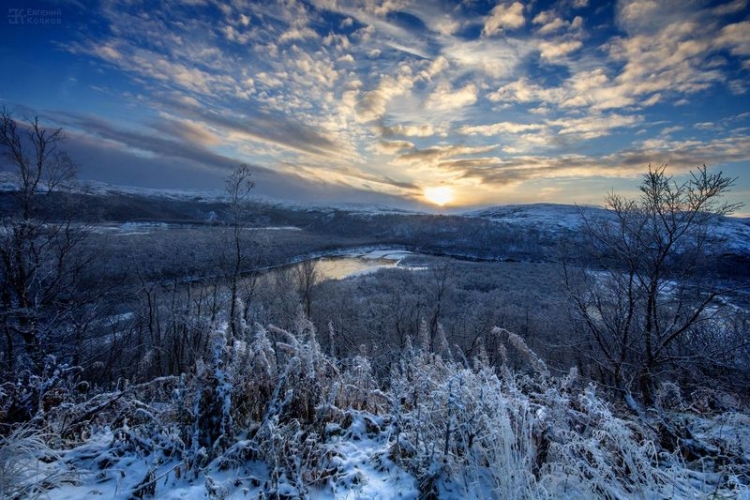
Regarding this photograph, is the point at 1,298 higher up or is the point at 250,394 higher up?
the point at 250,394

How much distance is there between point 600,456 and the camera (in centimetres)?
256

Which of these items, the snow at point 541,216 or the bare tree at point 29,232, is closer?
the bare tree at point 29,232

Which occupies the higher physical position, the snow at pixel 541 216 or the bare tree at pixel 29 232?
the snow at pixel 541 216

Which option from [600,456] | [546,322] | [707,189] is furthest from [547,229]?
[600,456]

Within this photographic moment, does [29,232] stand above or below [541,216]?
below

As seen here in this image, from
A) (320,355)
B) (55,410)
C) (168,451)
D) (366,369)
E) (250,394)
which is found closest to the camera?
(168,451)

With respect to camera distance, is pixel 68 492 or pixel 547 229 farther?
pixel 547 229

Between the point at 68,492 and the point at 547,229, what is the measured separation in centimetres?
11998

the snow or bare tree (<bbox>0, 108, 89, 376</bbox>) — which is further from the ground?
the snow

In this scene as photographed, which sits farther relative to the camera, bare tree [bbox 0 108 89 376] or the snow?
the snow

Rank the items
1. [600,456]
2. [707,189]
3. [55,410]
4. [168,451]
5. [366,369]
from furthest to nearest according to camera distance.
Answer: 1. [707,189]
2. [366,369]
3. [55,410]
4. [168,451]
5. [600,456]

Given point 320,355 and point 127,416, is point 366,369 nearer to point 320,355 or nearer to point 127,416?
point 320,355

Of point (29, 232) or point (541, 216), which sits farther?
point (541, 216)

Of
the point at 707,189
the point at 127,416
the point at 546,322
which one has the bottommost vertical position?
the point at 546,322
